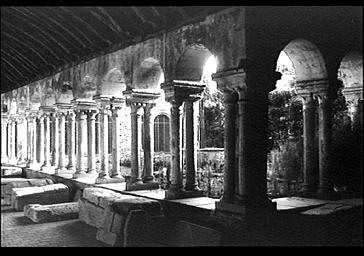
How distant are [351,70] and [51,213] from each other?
6592 mm

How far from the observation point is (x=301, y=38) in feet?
22.8

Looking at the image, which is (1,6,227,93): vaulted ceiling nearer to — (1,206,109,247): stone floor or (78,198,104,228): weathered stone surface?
(78,198,104,228): weathered stone surface

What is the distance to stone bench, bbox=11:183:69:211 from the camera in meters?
10.2

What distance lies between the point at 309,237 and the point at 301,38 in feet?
10.0

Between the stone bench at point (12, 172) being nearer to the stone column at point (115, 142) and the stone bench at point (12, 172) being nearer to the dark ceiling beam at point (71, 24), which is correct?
the stone column at point (115, 142)

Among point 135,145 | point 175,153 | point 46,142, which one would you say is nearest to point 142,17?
point 175,153

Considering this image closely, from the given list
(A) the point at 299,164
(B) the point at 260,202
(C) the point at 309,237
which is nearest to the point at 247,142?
(B) the point at 260,202

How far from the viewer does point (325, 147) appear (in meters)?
7.62

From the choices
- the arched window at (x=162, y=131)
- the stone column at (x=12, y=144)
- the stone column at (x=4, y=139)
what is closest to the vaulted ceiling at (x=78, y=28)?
the stone column at (x=12, y=144)

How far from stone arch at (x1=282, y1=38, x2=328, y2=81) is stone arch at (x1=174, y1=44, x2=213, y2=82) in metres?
1.43

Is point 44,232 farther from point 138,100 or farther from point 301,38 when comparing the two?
point 301,38

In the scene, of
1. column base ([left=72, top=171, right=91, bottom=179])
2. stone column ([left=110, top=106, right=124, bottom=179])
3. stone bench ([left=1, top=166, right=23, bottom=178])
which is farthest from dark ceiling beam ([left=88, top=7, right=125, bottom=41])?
stone bench ([left=1, top=166, right=23, bottom=178])

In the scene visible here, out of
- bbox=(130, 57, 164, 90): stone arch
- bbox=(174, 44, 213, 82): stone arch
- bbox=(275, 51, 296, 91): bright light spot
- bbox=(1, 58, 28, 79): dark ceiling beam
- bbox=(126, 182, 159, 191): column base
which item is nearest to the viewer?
bbox=(174, 44, 213, 82): stone arch

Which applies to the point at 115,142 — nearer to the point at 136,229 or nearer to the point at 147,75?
the point at 147,75
